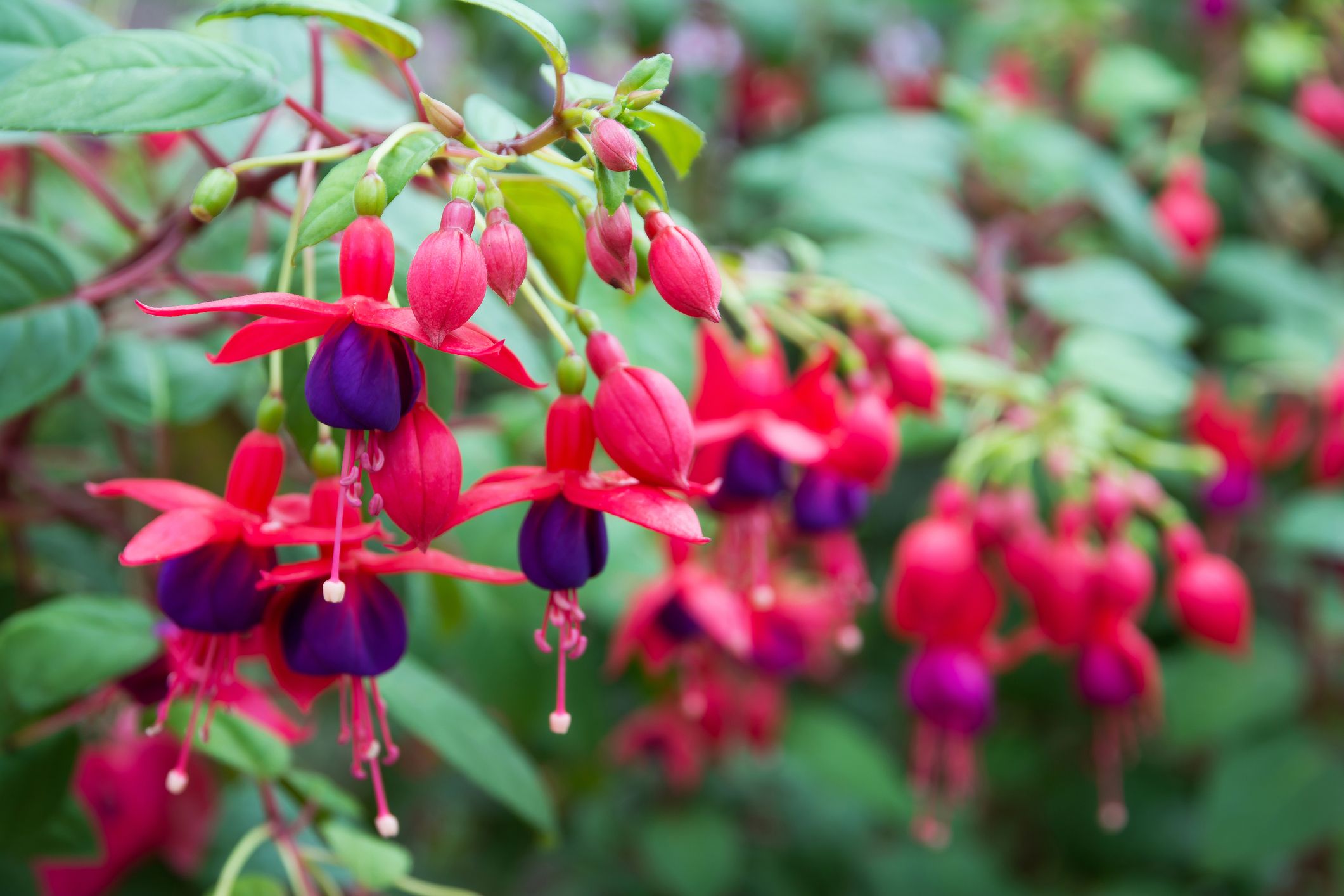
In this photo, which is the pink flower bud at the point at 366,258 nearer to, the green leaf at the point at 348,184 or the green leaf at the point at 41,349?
the green leaf at the point at 348,184

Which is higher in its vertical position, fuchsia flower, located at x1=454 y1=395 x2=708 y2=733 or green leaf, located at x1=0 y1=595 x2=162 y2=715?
fuchsia flower, located at x1=454 y1=395 x2=708 y2=733

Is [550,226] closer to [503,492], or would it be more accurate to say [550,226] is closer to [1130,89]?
[503,492]

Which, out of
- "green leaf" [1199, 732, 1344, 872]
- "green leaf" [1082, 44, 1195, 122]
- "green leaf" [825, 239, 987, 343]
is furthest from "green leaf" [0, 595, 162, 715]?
"green leaf" [1082, 44, 1195, 122]

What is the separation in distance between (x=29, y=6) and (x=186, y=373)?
10.8 inches

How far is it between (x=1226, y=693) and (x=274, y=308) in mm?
1363

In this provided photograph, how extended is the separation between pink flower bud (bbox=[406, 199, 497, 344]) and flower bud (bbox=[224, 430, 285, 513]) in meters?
0.15

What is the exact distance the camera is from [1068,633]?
0.95 meters

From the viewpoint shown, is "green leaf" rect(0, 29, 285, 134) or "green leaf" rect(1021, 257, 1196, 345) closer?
"green leaf" rect(0, 29, 285, 134)

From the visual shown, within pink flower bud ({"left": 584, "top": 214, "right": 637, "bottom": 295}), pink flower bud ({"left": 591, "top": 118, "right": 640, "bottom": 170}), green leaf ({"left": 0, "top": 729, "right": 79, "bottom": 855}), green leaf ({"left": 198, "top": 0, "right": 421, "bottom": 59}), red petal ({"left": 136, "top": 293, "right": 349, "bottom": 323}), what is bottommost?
green leaf ({"left": 0, "top": 729, "right": 79, "bottom": 855})

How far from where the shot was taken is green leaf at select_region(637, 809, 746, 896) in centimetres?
142

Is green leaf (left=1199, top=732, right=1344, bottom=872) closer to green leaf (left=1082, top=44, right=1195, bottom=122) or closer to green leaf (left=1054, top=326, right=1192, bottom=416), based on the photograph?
green leaf (left=1054, top=326, right=1192, bottom=416)

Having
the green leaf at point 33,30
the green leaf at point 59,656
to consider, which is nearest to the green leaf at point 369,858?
the green leaf at point 59,656

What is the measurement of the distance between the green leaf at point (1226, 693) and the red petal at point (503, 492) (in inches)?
45.9

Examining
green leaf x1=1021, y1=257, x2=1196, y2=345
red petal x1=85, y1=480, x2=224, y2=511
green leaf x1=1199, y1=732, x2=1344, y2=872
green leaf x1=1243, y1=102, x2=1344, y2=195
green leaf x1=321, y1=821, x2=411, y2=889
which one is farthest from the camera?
green leaf x1=1243, y1=102, x2=1344, y2=195
